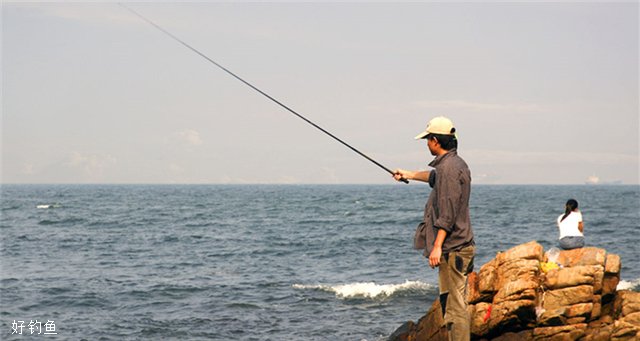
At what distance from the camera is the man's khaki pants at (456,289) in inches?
275

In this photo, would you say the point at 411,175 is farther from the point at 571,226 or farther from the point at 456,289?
the point at 571,226

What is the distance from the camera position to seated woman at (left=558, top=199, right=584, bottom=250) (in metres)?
12.6

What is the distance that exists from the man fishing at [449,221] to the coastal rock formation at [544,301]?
12.4 ft

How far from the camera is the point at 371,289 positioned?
20906 millimetres

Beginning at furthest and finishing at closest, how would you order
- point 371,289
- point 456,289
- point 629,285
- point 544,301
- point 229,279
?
point 229,279 → point 371,289 → point 629,285 → point 544,301 → point 456,289

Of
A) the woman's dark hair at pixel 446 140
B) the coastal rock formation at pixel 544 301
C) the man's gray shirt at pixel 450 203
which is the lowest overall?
the coastal rock formation at pixel 544 301

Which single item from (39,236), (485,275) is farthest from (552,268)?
(39,236)

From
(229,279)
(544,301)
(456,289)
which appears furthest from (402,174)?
(229,279)

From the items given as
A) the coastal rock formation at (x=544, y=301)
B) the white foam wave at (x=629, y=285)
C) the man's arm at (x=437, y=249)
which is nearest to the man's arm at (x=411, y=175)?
the man's arm at (x=437, y=249)

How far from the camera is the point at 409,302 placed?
1900 centimetres

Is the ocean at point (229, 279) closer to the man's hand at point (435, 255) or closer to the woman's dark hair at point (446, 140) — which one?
the man's hand at point (435, 255)

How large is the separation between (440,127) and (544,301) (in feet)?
17.4

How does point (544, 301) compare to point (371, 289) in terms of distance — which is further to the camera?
point (371, 289)

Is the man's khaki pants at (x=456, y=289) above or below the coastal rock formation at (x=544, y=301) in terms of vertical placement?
above
